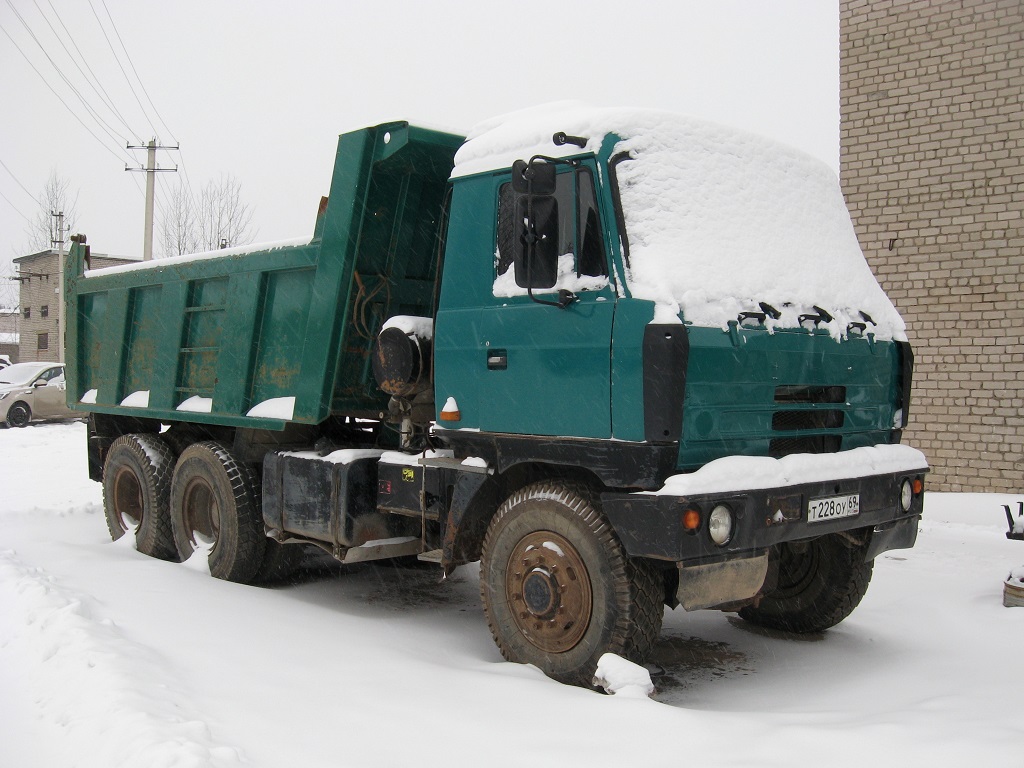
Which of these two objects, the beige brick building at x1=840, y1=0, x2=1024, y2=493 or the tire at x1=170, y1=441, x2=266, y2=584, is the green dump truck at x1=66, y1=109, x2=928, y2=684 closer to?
the tire at x1=170, y1=441, x2=266, y2=584

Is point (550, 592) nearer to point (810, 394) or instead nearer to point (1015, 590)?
point (810, 394)

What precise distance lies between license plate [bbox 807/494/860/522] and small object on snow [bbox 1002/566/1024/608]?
187 cm

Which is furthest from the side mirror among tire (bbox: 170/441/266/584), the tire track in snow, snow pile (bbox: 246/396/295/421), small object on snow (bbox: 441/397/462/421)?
tire (bbox: 170/441/266/584)

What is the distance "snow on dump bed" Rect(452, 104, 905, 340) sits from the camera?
420cm

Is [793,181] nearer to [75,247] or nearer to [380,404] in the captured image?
[380,404]

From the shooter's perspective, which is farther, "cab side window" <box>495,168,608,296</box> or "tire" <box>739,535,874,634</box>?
"tire" <box>739,535,874,634</box>

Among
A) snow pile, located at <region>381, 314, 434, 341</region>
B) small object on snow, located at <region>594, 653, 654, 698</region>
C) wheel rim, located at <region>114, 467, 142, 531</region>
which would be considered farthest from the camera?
wheel rim, located at <region>114, 467, 142, 531</region>

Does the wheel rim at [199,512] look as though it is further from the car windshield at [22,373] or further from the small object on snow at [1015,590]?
the car windshield at [22,373]

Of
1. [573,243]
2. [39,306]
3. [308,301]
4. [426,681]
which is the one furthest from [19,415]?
[39,306]

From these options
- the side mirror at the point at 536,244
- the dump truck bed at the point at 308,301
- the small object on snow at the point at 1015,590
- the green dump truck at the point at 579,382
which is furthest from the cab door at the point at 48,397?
the small object on snow at the point at 1015,590

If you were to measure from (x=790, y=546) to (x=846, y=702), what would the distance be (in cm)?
98

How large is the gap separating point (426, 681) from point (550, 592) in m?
0.69

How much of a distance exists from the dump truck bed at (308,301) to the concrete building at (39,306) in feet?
124

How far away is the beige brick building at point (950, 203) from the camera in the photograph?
9.32 metres
